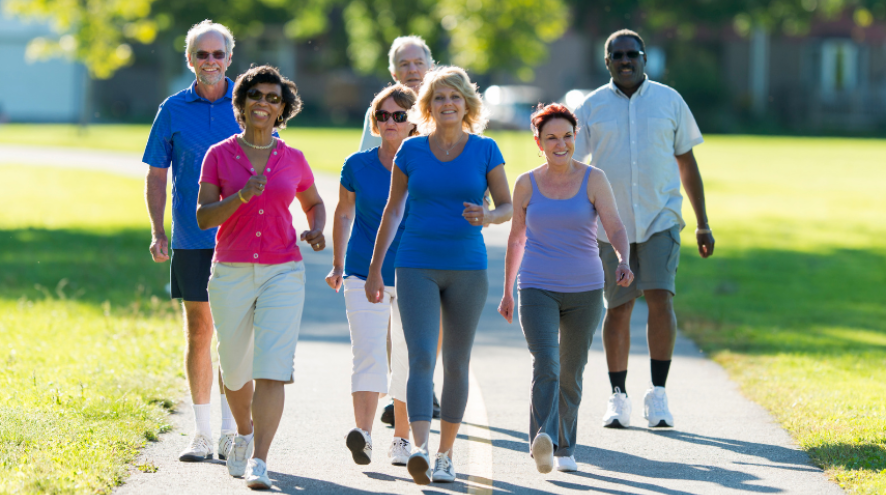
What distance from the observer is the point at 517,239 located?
235 inches

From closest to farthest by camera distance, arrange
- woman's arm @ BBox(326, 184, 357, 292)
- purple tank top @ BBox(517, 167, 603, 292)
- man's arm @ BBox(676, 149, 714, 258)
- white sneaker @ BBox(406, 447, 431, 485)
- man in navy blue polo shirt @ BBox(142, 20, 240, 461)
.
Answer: white sneaker @ BBox(406, 447, 431, 485)
purple tank top @ BBox(517, 167, 603, 292)
man in navy blue polo shirt @ BBox(142, 20, 240, 461)
woman's arm @ BBox(326, 184, 357, 292)
man's arm @ BBox(676, 149, 714, 258)

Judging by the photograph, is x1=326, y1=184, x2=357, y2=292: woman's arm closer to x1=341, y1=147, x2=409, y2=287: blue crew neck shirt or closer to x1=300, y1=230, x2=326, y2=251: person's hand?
x1=341, y1=147, x2=409, y2=287: blue crew neck shirt

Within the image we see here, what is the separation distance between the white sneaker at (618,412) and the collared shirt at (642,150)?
36.2 inches

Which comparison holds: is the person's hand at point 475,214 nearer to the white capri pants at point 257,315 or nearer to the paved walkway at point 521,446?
the white capri pants at point 257,315

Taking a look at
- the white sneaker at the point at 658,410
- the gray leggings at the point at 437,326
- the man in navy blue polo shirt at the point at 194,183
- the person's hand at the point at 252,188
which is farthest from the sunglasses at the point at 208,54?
the white sneaker at the point at 658,410

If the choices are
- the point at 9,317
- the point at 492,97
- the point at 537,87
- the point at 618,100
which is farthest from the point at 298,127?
the point at 618,100

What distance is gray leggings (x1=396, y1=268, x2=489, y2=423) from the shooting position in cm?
559

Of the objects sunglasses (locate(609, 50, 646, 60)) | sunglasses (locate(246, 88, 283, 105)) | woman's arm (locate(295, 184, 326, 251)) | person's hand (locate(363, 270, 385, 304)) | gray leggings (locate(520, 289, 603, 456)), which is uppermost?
sunglasses (locate(609, 50, 646, 60))

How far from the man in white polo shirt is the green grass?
273 cm

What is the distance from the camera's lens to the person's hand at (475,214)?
5410mm

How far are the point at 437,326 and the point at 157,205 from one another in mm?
1647

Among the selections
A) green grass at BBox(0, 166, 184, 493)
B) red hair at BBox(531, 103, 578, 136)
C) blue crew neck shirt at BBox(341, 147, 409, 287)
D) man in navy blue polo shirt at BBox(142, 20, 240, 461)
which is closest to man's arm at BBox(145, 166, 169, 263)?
man in navy blue polo shirt at BBox(142, 20, 240, 461)

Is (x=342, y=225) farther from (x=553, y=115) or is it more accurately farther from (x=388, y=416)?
(x=388, y=416)

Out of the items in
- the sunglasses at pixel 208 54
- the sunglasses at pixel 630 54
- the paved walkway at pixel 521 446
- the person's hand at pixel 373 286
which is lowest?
the paved walkway at pixel 521 446
